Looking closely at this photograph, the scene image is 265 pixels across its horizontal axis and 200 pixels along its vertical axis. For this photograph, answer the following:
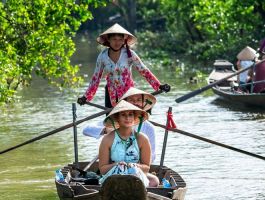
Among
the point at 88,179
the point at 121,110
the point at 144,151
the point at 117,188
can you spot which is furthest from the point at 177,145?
the point at 117,188

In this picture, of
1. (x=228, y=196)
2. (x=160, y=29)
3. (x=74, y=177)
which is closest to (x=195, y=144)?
(x=228, y=196)

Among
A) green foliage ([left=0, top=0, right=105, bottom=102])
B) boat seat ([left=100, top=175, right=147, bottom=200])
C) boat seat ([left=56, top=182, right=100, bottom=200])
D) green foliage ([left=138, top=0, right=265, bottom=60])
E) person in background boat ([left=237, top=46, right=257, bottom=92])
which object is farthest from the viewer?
green foliage ([left=138, top=0, right=265, bottom=60])

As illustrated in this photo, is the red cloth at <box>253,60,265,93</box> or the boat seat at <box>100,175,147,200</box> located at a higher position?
the red cloth at <box>253,60,265,93</box>

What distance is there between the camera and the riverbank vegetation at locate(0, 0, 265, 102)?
51.2 feet

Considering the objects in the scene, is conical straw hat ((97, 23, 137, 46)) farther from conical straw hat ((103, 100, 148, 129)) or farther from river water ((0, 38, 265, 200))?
river water ((0, 38, 265, 200))

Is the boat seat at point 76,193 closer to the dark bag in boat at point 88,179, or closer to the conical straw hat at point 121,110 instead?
the dark bag in boat at point 88,179

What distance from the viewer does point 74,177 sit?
10281mm

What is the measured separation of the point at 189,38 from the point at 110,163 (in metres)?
26.3

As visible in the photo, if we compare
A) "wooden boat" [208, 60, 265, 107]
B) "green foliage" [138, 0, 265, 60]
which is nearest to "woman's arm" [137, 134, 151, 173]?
"wooden boat" [208, 60, 265, 107]

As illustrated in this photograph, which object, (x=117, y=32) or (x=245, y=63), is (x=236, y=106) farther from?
(x=117, y=32)

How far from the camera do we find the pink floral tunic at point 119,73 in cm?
1073

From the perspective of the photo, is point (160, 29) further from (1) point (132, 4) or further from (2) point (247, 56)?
(2) point (247, 56)

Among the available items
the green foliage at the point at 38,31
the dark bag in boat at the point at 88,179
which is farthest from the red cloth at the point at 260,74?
the dark bag in boat at the point at 88,179

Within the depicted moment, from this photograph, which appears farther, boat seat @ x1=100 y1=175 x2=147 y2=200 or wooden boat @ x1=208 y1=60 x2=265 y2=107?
wooden boat @ x1=208 y1=60 x2=265 y2=107
